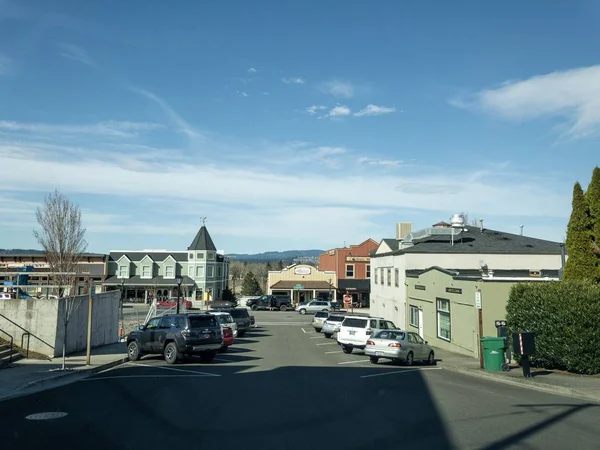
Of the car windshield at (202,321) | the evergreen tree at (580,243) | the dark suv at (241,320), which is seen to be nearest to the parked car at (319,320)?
the dark suv at (241,320)

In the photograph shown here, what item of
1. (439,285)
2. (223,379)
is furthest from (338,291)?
(223,379)

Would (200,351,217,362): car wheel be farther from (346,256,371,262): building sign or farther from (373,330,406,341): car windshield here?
(346,256,371,262): building sign

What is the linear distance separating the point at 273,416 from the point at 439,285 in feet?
73.3

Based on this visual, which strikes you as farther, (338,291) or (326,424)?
(338,291)

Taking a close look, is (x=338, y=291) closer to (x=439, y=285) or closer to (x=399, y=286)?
(x=399, y=286)

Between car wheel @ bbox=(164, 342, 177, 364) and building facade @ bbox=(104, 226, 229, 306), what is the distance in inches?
2272

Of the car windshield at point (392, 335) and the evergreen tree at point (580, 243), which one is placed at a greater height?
the evergreen tree at point (580, 243)

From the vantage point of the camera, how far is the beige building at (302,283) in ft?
274

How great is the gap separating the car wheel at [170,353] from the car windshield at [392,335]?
26.9 feet

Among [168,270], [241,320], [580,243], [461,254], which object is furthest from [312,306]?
[580,243]

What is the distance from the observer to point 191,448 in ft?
28.0

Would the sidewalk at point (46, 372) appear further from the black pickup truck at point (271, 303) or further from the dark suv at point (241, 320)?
the black pickup truck at point (271, 303)

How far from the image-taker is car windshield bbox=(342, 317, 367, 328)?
1056 inches

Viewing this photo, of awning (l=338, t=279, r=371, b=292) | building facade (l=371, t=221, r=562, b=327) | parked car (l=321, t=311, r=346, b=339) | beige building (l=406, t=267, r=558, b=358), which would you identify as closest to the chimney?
building facade (l=371, t=221, r=562, b=327)
